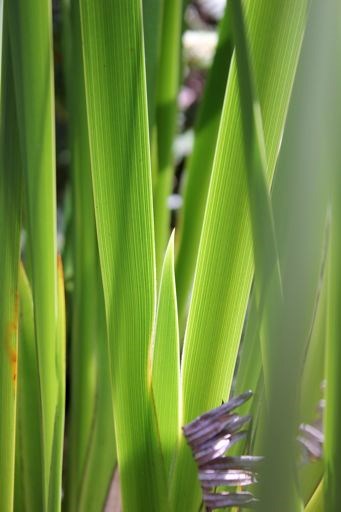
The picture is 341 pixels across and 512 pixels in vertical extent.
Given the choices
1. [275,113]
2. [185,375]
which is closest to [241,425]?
[185,375]

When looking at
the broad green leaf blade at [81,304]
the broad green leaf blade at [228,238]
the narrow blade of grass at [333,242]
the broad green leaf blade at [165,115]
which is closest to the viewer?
the narrow blade of grass at [333,242]

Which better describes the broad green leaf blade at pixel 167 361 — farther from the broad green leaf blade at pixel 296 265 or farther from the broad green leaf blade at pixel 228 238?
the broad green leaf blade at pixel 296 265

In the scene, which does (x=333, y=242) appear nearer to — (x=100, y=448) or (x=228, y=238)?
(x=228, y=238)

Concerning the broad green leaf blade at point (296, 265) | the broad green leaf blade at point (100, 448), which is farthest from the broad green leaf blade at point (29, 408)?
the broad green leaf blade at point (296, 265)

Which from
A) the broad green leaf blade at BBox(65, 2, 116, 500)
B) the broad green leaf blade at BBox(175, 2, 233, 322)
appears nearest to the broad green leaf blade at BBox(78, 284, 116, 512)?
the broad green leaf blade at BBox(65, 2, 116, 500)

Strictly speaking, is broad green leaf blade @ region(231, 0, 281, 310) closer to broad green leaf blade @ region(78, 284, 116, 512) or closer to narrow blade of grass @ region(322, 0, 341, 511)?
narrow blade of grass @ region(322, 0, 341, 511)

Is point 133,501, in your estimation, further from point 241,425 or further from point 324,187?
point 324,187

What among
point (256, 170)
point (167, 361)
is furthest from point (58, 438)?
point (256, 170)
